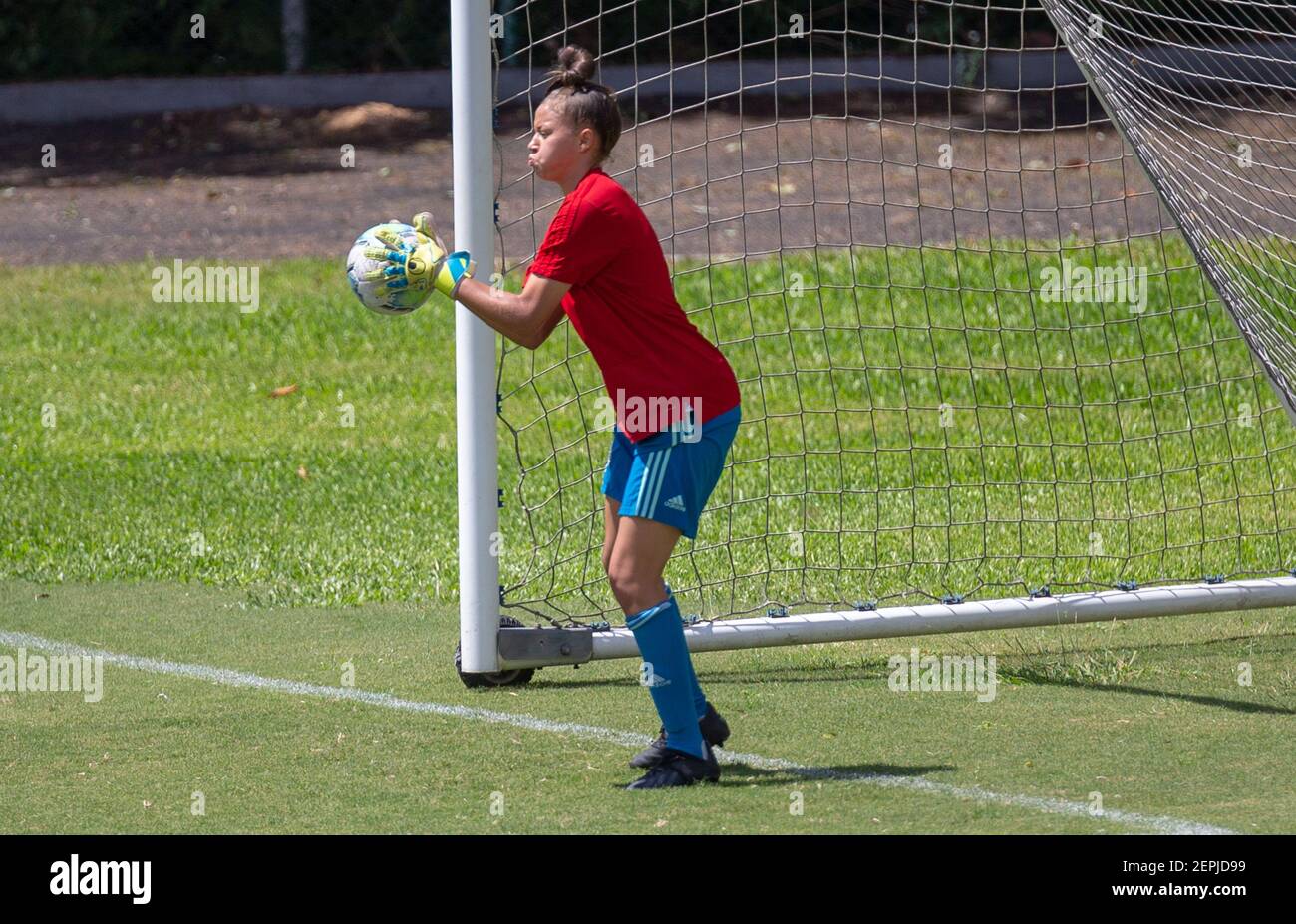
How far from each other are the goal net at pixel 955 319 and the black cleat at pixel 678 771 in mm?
1576

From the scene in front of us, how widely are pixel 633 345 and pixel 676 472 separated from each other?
0.40 metres

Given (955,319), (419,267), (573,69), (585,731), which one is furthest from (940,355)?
(419,267)

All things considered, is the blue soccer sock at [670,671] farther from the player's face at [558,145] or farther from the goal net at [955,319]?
the goal net at [955,319]

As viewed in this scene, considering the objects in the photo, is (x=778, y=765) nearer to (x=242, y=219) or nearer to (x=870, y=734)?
(x=870, y=734)

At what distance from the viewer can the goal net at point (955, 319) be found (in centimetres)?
716

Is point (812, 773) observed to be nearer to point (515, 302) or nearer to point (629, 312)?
point (629, 312)

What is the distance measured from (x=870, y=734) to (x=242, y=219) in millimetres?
12398

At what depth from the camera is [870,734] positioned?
5.57 m

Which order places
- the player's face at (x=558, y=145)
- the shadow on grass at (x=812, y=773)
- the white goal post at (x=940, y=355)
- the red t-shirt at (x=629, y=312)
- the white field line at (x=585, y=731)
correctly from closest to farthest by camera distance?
the white field line at (x=585, y=731) → the red t-shirt at (x=629, y=312) → the player's face at (x=558, y=145) → the shadow on grass at (x=812, y=773) → the white goal post at (x=940, y=355)

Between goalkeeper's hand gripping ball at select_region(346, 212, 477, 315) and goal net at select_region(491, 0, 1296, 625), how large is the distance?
150 centimetres

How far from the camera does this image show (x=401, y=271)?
4.84 metres

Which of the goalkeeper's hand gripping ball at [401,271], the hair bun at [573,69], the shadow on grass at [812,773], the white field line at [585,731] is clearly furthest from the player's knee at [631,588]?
the hair bun at [573,69]

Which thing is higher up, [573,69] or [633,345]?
[573,69]
